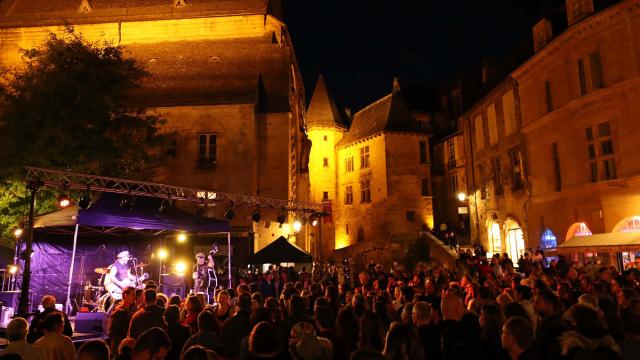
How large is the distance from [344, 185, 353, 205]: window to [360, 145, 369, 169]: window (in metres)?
2.41

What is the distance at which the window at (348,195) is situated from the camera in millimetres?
38938

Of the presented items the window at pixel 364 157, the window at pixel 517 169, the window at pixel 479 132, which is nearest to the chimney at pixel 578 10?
the window at pixel 517 169

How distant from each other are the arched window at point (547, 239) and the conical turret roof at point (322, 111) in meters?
22.5

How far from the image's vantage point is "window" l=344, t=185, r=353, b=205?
38938mm

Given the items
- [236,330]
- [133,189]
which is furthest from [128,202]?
[236,330]

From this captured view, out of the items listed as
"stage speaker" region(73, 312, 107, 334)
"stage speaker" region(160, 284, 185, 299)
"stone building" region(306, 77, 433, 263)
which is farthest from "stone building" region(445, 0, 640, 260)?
"stage speaker" region(73, 312, 107, 334)

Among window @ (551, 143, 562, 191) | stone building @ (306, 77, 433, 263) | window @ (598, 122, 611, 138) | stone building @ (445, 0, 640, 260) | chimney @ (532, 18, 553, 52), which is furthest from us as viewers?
stone building @ (306, 77, 433, 263)

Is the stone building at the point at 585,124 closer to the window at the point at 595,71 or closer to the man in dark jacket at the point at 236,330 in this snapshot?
the window at the point at 595,71

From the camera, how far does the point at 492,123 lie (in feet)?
89.4

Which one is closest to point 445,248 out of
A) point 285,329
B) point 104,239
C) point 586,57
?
point 586,57

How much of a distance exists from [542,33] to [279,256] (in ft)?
52.0

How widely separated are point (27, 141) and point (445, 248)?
903 inches

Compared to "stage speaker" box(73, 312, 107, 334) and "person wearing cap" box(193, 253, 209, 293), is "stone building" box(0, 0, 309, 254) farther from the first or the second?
"stage speaker" box(73, 312, 107, 334)

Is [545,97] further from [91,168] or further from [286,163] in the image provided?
[91,168]
